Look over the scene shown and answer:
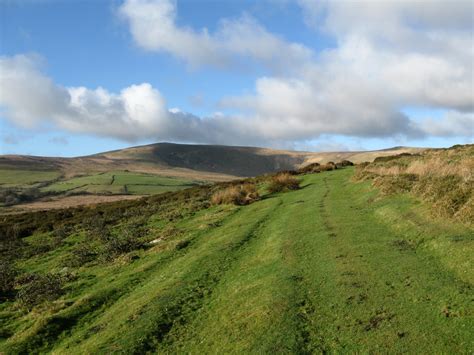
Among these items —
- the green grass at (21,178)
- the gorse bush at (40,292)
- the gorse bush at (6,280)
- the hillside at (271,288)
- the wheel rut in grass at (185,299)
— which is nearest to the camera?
the hillside at (271,288)

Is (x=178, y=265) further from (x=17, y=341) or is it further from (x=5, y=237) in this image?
(x=5, y=237)

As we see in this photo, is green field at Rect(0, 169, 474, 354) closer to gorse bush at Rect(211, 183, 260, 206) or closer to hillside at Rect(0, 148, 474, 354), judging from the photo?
hillside at Rect(0, 148, 474, 354)

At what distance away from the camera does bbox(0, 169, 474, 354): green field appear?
31.8 feet

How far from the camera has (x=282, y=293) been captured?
40.7 ft

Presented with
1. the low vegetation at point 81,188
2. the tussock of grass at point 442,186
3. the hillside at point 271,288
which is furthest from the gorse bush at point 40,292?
the low vegetation at point 81,188

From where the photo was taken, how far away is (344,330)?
971 centimetres

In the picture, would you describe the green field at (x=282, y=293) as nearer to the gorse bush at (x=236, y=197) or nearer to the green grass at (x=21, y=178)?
the gorse bush at (x=236, y=197)

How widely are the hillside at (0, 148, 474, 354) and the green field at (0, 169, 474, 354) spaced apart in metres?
0.04

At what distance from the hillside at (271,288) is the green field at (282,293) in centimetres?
4

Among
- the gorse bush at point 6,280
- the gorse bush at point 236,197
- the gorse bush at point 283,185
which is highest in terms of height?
the gorse bush at point 283,185

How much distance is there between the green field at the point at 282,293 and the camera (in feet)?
31.8

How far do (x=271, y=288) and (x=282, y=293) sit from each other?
65cm

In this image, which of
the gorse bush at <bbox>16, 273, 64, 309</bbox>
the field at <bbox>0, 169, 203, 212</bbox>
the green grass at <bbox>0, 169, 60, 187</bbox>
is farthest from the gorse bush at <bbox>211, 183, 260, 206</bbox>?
the green grass at <bbox>0, 169, 60, 187</bbox>

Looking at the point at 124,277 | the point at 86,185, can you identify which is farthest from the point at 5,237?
the point at 86,185
